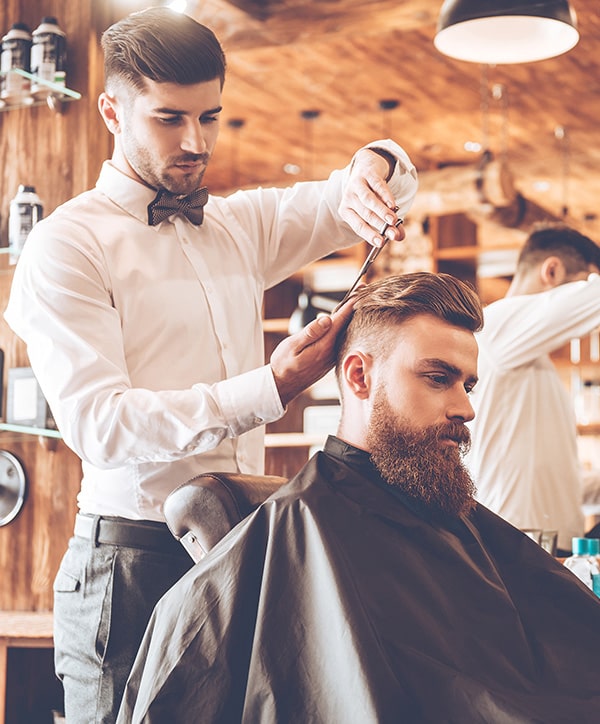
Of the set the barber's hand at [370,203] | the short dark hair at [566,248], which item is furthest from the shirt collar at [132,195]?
the short dark hair at [566,248]

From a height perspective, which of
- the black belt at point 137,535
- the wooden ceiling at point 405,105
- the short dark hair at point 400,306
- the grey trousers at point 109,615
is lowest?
the grey trousers at point 109,615

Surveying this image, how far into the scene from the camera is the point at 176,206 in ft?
6.60

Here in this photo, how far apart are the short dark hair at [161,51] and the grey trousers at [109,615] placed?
0.88 m

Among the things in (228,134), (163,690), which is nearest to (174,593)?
(163,690)

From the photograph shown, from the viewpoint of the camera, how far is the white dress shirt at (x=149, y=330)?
1.72 metres

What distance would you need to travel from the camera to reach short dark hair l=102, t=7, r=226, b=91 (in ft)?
6.13

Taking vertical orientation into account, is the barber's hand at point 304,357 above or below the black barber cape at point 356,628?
above

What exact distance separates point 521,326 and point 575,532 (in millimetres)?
727

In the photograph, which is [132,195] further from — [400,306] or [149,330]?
[400,306]

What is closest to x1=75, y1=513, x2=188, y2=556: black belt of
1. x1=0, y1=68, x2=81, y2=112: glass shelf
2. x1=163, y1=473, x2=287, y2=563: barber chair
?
x1=163, y1=473, x2=287, y2=563: barber chair

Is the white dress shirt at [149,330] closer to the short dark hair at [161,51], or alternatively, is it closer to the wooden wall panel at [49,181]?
the short dark hair at [161,51]

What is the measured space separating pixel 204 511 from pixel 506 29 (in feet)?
7.75

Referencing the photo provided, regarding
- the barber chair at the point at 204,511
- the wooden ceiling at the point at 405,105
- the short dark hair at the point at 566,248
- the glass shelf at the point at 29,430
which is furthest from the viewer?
the wooden ceiling at the point at 405,105

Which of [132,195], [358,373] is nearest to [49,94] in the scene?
[132,195]
